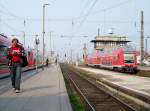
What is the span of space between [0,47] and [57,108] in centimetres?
1533

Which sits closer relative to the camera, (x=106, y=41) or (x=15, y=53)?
(x=15, y=53)

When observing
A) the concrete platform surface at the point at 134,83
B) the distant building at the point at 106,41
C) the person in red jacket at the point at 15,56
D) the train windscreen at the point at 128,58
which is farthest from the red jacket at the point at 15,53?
the distant building at the point at 106,41

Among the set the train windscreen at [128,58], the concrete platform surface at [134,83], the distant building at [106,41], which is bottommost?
the concrete platform surface at [134,83]

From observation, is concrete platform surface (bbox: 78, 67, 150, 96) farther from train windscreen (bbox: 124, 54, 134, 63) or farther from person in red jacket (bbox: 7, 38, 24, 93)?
train windscreen (bbox: 124, 54, 134, 63)

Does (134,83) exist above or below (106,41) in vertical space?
below

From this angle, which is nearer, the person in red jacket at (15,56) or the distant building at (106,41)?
the person in red jacket at (15,56)

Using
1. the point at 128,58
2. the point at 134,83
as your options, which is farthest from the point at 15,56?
the point at 128,58

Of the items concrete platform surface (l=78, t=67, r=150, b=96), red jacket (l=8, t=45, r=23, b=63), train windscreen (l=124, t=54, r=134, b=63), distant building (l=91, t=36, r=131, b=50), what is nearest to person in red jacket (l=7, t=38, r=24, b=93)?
red jacket (l=8, t=45, r=23, b=63)

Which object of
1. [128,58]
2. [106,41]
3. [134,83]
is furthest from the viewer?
Answer: [106,41]

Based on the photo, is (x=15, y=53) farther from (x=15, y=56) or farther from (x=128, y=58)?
(x=128, y=58)

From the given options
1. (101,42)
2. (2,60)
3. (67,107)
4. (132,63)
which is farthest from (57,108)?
(101,42)

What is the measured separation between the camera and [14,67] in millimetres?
14438

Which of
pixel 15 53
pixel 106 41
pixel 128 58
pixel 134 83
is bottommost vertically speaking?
pixel 134 83

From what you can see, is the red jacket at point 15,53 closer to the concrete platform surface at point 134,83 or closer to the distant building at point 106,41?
the concrete platform surface at point 134,83
